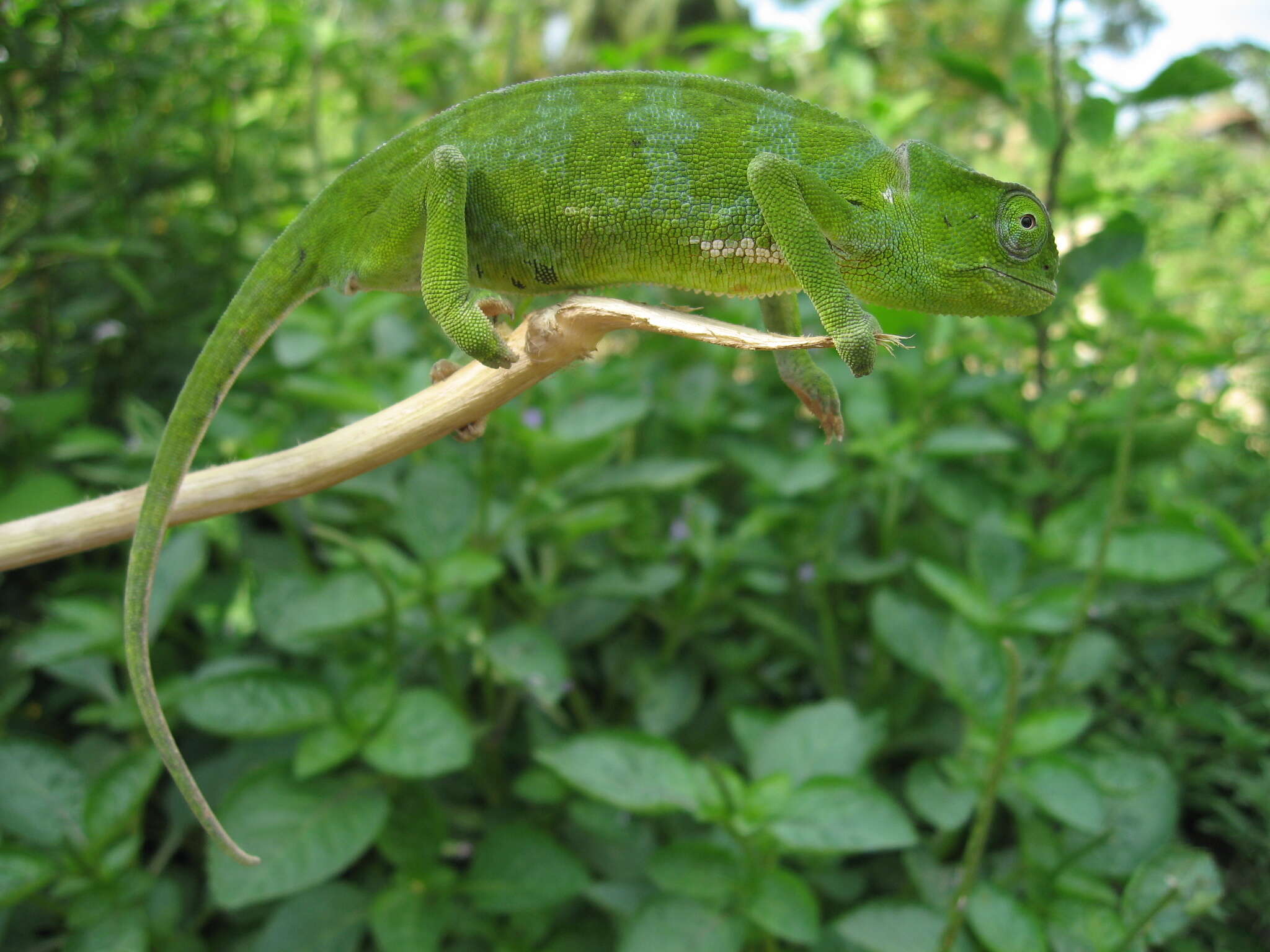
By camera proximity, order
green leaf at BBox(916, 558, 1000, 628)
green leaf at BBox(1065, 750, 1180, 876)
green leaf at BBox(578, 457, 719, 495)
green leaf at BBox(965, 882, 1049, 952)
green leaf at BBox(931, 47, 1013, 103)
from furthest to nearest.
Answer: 1. green leaf at BBox(578, 457, 719, 495)
2. green leaf at BBox(931, 47, 1013, 103)
3. green leaf at BBox(916, 558, 1000, 628)
4. green leaf at BBox(1065, 750, 1180, 876)
5. green leaf at BBox(965, 882, 1049, 952)

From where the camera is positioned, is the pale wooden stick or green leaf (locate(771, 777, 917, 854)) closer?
the pale wooden stick

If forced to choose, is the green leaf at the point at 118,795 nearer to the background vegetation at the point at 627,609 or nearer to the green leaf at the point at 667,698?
the background vegetation at the point at 627,609

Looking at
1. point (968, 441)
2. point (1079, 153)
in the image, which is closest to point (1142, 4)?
point (1079, 153)

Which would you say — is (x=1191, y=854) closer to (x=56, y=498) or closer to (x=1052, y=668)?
(x=1052, y=668)

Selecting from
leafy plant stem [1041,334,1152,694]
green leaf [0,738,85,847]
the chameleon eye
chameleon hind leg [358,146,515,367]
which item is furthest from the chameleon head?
green leaf [0,738,85,847]

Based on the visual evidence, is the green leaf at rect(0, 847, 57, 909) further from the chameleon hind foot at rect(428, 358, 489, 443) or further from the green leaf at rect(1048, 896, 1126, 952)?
the green leaf at rect(1048, 896, 1126, 952)

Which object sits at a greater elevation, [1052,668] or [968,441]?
[968,441]
